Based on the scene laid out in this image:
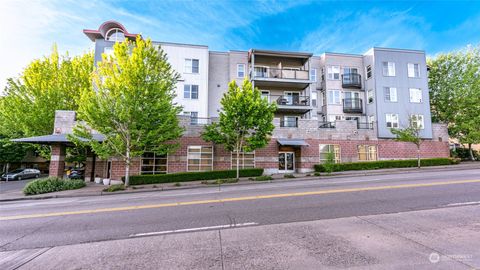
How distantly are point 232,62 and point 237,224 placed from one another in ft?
81.4

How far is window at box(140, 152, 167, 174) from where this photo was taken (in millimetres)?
20562

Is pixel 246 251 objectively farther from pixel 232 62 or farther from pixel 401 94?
pixel 401 94

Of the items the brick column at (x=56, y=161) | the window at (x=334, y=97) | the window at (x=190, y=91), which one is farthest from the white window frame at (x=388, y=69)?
the brick column at (x=56, y=161)

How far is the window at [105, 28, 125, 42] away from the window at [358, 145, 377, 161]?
3020 centimetres

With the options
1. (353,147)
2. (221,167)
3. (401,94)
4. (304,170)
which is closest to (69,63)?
(221,167)

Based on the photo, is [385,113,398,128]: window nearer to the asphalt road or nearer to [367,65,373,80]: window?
[367,65,373,80]: window

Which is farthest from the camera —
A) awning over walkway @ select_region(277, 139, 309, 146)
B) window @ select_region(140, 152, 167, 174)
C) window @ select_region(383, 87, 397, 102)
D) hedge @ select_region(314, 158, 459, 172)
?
window @ select_region(383, 87, 397, 102)

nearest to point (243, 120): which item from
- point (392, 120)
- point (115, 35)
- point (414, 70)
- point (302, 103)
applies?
point (302, 103)

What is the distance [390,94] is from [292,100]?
500 inches

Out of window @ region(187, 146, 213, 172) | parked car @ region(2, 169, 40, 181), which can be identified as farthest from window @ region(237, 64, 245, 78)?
parked car @ region(2, 169, 40, 181)

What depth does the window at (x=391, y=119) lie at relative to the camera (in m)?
26.9

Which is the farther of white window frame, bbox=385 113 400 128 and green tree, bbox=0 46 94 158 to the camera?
white window frame, bbox=385 113 400 128

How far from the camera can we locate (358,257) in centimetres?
407

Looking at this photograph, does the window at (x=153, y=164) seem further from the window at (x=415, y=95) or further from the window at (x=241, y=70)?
the window at (x=415, y=95)
